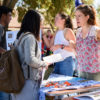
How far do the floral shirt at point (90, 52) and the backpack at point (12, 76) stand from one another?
0.72m

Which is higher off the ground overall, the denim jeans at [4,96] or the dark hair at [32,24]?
the dark hair at [32,24]

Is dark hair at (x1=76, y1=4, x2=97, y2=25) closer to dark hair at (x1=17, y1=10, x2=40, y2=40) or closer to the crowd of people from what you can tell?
the crowd of people

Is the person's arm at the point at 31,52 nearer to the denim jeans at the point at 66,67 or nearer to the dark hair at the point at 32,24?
the dark hair at the point at 32,24

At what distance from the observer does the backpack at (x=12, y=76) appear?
6.44 ft

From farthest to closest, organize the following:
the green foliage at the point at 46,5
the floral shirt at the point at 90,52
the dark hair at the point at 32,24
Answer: the green foliage at the point at 46,5, the floral shirt at the point at 90,52, the dark hair at the point at 32,24

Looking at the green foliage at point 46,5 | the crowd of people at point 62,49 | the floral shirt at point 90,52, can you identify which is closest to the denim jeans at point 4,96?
the crowd of people at point 62,49

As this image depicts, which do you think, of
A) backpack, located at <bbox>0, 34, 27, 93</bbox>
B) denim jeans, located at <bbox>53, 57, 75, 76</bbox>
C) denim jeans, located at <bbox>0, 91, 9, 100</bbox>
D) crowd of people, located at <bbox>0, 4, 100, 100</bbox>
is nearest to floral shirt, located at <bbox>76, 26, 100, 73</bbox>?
crowd of people, located at <bbox>0, 4, 100, 100</bbox>

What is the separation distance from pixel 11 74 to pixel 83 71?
0.83m

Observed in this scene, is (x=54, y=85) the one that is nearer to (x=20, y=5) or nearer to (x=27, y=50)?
(x=27, y=50)

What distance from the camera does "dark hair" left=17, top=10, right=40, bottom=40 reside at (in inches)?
82.6

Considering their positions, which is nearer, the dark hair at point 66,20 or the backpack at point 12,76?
the backpack at point 12,76

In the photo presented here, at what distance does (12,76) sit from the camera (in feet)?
6.49

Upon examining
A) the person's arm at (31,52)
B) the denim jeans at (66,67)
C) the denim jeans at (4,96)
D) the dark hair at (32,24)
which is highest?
the dark hair at (32,24)

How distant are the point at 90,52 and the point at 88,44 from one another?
0.28ft
